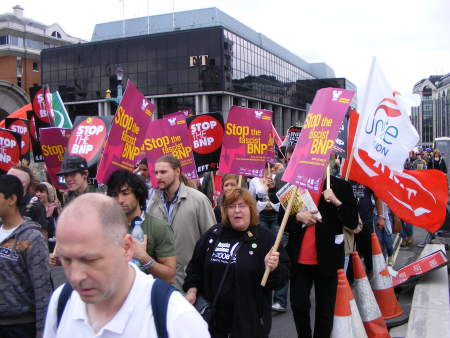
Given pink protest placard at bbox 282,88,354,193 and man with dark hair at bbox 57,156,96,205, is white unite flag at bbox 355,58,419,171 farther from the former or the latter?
man with dark hair at bbox 57,156,96,205

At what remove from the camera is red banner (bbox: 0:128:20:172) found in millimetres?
6977

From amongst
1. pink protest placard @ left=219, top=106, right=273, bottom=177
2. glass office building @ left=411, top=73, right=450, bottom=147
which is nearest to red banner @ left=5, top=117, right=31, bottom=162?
pink protest placard @ left=219, top=106, right=273, bottom=177

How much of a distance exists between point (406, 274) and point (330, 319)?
2.36 meters

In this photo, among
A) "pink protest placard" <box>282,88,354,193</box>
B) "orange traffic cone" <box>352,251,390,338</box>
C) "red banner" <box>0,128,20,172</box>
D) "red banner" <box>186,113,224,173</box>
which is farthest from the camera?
"red banner" <box>0,128,20,172</box>

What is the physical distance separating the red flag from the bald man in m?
3.87

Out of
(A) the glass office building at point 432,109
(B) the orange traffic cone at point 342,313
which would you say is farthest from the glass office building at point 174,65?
(A) the glass office building at point 432,109

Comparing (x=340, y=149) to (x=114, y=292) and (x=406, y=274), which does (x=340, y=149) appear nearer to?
(x=406, y=274)

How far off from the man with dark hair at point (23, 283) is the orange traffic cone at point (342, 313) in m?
2.52

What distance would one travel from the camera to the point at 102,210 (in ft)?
5.14

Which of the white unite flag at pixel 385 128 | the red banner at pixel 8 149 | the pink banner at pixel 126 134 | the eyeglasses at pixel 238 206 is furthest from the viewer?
the red banner at pixel 8 149

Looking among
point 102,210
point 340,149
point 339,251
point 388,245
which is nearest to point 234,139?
point 340,149

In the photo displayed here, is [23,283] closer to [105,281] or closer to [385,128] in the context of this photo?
[105,281]

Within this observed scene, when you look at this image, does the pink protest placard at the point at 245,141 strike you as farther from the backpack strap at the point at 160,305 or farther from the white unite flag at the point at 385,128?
the backpack strap at the point at 160,305

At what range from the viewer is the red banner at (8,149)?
275 inches
